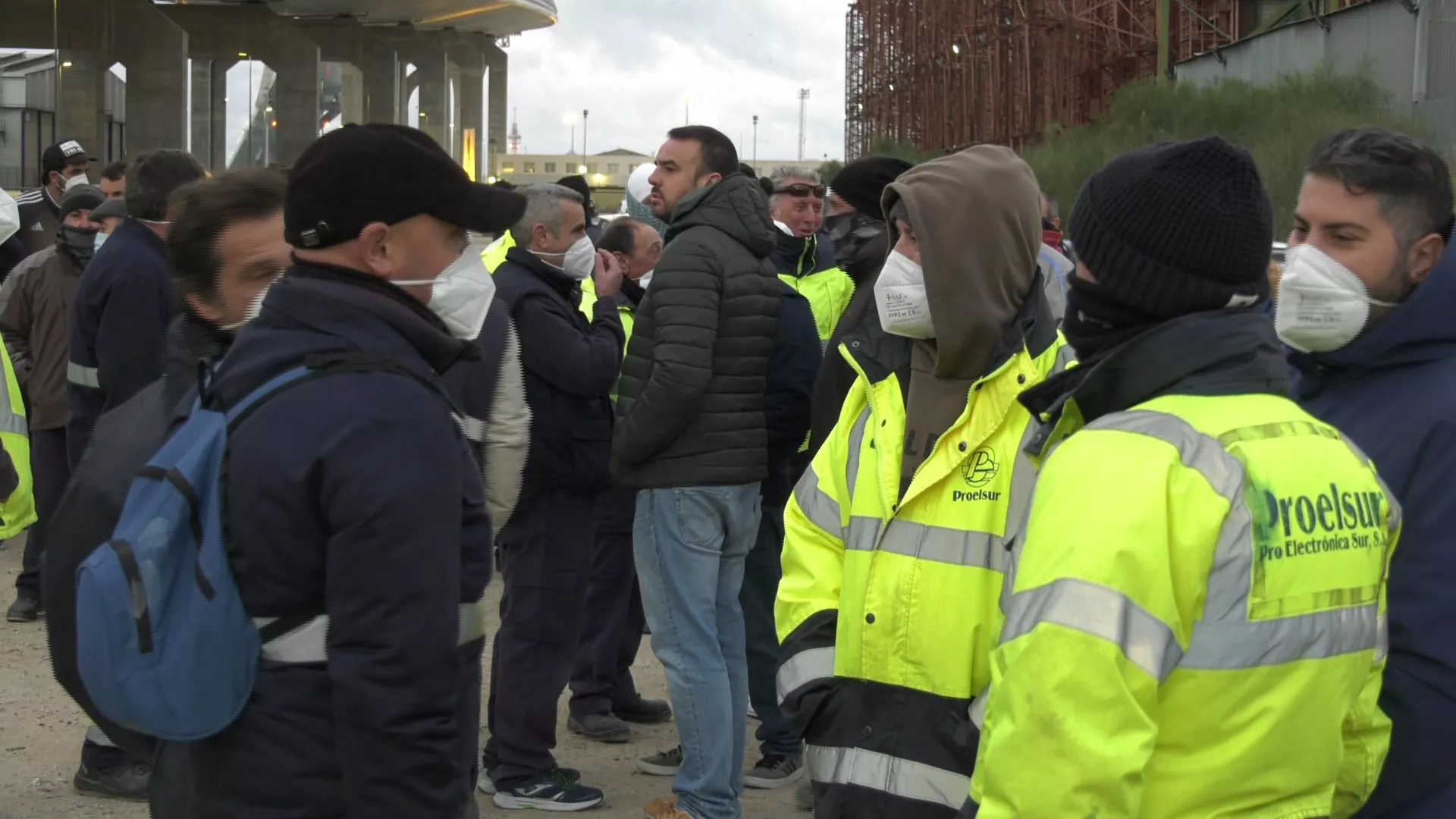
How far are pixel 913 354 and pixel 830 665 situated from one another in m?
0.64

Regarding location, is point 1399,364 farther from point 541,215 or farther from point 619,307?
point 619,307

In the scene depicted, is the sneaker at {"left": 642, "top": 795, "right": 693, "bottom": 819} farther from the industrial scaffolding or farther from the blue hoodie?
the industrial scaffolding

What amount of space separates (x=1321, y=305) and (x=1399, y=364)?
0.16 meters

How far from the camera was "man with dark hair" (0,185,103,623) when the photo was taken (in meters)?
7.79

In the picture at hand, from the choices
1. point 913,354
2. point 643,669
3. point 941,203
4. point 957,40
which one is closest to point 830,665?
point 913,354

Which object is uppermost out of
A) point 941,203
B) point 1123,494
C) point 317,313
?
point 941,203

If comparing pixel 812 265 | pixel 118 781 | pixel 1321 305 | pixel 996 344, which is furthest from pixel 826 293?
pixel 1321 305

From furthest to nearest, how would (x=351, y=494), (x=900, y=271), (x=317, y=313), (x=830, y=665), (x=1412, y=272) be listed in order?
(x=900, y=271)
(x=830, y=665)
(x=1412, y=272)
(x=317, y=313)
(x=351, y=494)

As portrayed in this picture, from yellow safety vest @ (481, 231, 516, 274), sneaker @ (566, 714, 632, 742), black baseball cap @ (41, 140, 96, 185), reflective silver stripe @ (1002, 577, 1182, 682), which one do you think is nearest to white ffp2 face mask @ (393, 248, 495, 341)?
reflective silver stripe @ (1002, 577, 1182, 682)

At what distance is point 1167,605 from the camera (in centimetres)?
Result: 190

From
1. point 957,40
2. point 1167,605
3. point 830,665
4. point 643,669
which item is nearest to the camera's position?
point 1167,605

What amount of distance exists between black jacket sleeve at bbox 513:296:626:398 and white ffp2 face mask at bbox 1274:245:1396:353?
2834 mm

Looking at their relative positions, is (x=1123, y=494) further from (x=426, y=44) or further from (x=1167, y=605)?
(x=426, y=44)

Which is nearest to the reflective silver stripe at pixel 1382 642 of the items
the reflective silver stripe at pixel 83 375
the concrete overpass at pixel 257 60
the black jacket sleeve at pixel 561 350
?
the black jacket sleeve at pixel 561 350
